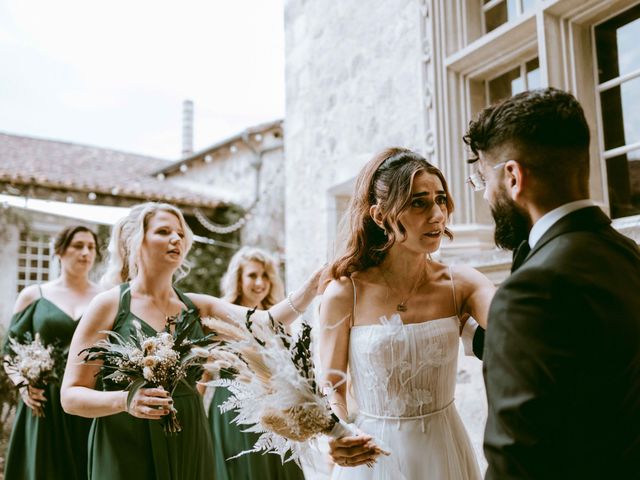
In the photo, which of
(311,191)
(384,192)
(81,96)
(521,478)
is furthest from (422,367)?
(81,96)

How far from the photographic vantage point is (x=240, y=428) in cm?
431

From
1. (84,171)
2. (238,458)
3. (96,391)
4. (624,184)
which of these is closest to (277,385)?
(96,391)

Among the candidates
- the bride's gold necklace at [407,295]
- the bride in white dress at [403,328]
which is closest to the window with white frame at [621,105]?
the bride in white dress at [403,328]

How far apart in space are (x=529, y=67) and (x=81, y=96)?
131ft

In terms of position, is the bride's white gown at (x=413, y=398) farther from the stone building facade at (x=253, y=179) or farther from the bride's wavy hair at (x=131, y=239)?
the stone building facade at (x=253, y=179)

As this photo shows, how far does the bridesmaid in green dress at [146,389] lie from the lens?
262 centimetres

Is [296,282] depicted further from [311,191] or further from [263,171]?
[263,171]

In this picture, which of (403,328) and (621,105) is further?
(621,105)

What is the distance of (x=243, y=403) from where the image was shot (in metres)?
1.87

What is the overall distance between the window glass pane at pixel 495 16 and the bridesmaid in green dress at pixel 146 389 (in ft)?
8.87

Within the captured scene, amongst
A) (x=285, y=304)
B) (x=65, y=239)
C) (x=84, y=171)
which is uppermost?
(x=84, y=171)

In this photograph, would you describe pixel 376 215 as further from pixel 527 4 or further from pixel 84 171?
pixel 84 171

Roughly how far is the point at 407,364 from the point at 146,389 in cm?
105

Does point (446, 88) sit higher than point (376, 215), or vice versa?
point (446, 88)
